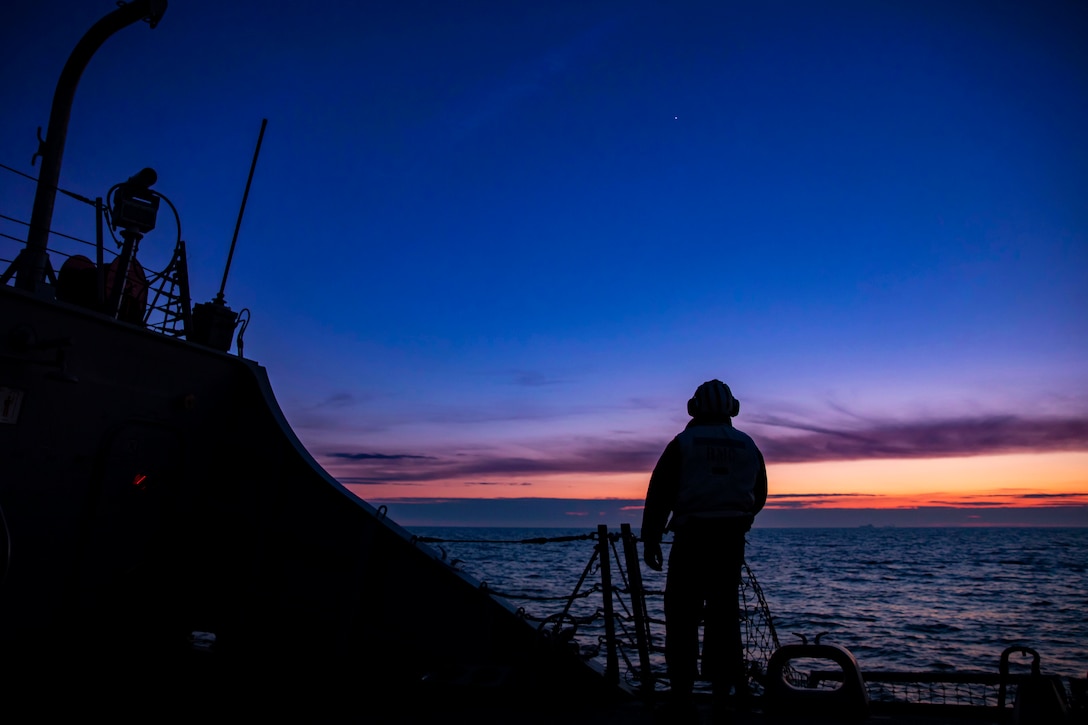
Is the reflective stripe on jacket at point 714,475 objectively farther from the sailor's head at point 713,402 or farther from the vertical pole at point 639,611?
the vertical pole at point 639,611

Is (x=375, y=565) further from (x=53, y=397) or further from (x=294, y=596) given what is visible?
(x=53, y=397)

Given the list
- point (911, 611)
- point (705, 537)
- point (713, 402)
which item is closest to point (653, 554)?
point (705, 537)

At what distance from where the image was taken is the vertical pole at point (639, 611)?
4945 millimetres

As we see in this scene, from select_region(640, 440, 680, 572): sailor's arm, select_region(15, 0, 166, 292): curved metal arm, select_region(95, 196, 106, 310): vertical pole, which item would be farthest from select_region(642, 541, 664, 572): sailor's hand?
select_region(15, 0, 166, 292): curved metal arm

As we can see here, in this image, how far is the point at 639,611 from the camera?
16.7 feet

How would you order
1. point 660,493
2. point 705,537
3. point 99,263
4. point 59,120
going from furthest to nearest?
point 59,120 < point 99,263 < point 660,493 < point 705,537

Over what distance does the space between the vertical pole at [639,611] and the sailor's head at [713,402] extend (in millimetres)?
1442

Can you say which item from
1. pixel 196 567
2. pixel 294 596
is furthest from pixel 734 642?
pixel 196 567

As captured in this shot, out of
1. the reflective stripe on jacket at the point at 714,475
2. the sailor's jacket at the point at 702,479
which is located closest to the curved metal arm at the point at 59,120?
the sailor's jacket at the point at 702,479

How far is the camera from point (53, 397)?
5289mm

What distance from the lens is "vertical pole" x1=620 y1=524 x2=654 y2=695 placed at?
495 cm

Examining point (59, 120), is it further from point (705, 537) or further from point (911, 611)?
point (911, 611)

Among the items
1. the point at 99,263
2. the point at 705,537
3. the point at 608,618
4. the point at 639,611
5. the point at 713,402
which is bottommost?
the point at 608,618

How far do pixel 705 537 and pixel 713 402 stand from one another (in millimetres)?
877
